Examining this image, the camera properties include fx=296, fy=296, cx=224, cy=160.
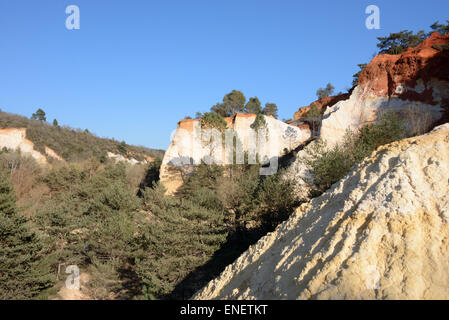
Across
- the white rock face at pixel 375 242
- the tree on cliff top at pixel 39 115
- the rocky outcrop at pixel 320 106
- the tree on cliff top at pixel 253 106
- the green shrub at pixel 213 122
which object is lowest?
the white rock face at pixel 375 242

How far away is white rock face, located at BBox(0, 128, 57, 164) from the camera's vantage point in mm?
43781

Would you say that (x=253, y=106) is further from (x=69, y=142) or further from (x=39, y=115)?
(x=39, y=115)

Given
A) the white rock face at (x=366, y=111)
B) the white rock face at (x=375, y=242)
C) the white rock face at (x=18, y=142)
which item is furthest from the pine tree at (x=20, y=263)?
the white rock face at (x=18, y=142)

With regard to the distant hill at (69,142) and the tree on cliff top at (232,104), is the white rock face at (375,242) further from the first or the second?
the distant hill at (69,142)

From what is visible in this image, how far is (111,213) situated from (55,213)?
12.0 ft

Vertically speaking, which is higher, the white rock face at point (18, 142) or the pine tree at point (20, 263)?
the white rock face at point (18, 142)

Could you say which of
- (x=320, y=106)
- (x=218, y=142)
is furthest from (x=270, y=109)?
(x=218, y=142)

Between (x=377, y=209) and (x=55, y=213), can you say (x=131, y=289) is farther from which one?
(x=377, y=209)

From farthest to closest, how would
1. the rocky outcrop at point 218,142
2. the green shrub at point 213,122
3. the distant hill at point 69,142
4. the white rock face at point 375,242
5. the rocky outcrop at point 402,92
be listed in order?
the distant hill at point 69,142, the green shrub at point 213,122, the rocky outcrop at point 218,142, the rocky outcrop at point 402,92, the white rock face at point 375,242

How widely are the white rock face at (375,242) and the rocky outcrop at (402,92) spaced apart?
15.2 meters

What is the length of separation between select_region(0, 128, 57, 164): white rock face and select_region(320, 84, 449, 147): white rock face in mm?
40734

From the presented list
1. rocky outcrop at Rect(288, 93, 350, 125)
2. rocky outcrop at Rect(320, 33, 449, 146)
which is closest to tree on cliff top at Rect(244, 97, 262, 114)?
rocky outcrop at Rect(288, 93, 350, 125)

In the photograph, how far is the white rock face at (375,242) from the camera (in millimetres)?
4211
